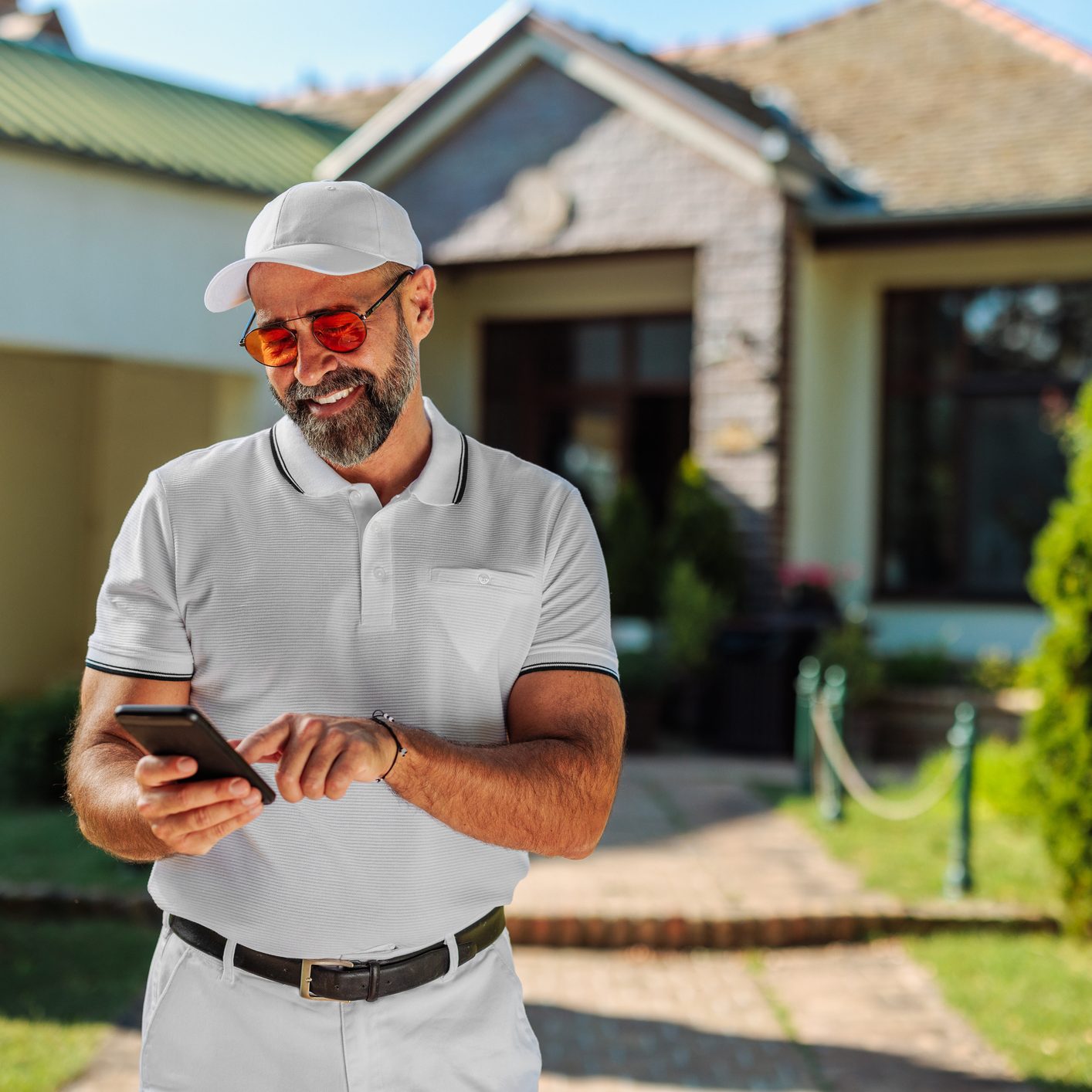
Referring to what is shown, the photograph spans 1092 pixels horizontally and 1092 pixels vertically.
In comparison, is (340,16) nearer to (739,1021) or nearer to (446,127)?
(739,1021)

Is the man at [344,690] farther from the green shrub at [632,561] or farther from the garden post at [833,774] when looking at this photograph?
the green shrub at [632,561]

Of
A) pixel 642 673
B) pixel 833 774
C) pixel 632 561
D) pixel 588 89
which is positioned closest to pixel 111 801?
pixel 833 774

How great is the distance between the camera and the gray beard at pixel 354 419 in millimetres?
2062

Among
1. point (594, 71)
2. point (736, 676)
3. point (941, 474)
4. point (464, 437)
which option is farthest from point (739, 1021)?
point (594, 71)

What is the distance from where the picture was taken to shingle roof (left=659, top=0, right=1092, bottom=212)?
10117 mm

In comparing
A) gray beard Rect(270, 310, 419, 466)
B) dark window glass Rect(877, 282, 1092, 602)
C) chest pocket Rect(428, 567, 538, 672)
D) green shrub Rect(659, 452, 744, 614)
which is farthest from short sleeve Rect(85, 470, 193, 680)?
dark window glass Rect(877, 282, 1092, 602)

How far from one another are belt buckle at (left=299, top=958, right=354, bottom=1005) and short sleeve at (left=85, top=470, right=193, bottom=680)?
0.44m

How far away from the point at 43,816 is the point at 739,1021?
4.25 metres

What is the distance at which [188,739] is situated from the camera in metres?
1.57

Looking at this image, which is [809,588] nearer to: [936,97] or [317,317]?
[936,97]

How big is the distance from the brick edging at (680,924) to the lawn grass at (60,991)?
0.08m

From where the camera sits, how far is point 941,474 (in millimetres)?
10953

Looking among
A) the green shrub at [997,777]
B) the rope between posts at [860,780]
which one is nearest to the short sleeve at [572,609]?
the rope between posts at [860,780]

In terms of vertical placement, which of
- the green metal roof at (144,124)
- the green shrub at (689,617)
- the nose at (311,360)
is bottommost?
the green shrub at (689,617)
